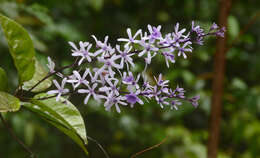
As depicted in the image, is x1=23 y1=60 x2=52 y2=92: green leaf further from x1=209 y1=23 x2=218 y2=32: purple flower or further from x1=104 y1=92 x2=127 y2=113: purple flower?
x1=209 y1=23 x2=218 y2=32: purple flower

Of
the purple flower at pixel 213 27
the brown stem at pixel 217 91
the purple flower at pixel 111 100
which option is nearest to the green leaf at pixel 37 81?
the purple flower at pixel 111 100

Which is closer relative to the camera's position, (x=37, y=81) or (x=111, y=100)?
(x=111, y=100)

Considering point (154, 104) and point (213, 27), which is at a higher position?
point (213, 27)

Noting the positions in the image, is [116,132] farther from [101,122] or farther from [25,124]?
[25,124]

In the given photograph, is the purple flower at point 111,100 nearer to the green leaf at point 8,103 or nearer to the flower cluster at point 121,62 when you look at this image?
the flower cluster at point 121,62

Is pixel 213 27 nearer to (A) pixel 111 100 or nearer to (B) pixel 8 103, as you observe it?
(A) pixel 111 100

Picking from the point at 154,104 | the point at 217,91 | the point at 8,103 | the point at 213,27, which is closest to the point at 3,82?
the point at 8,103

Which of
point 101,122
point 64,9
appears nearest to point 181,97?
point 64,9
